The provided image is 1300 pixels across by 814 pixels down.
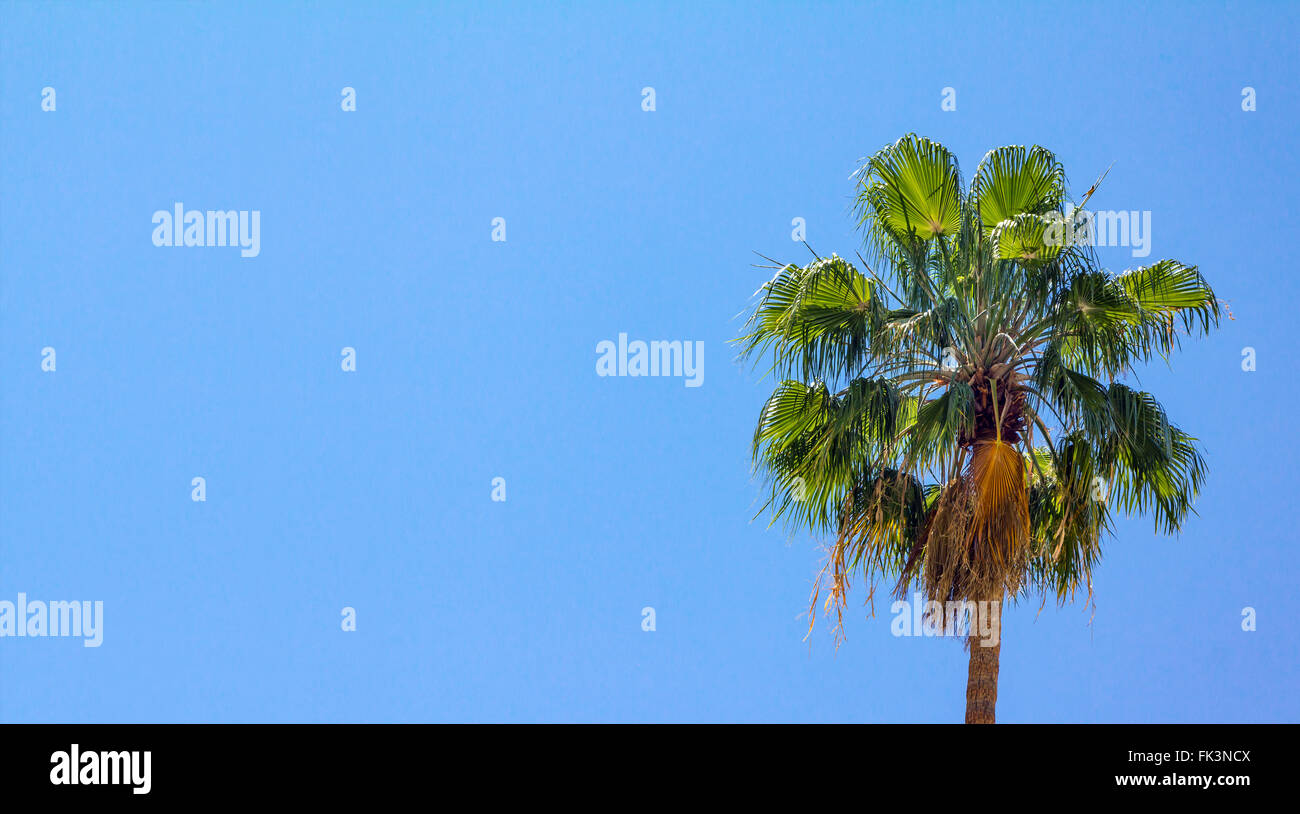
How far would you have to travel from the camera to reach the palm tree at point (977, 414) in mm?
10375

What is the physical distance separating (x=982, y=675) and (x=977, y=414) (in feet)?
7.23

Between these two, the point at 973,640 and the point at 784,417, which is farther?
the point at 784,417

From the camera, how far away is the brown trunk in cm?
1057

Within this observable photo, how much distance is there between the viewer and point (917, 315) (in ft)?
35.2

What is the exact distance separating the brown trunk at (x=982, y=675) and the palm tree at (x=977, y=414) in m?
0.02

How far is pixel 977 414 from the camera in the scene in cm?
1081

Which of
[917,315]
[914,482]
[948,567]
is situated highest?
[917,315]

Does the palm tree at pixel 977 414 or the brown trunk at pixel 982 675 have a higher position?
the palm tree at pixel 977 414

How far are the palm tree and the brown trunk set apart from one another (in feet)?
0.05
